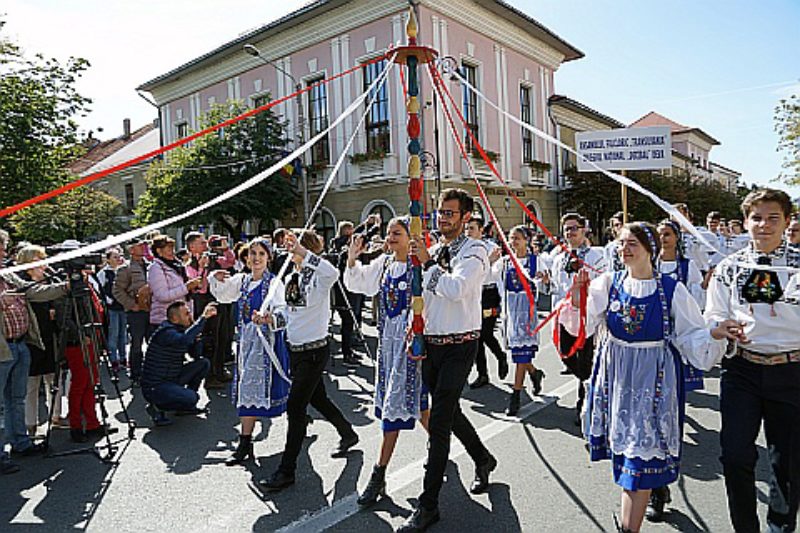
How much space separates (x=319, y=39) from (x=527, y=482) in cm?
2067

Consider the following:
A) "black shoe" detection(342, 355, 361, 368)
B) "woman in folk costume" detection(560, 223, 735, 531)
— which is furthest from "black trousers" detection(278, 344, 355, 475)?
"black shoe" detection(342, 355, 361, 368)

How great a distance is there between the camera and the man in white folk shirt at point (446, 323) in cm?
363

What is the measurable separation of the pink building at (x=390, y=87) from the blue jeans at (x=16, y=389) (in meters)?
14.5

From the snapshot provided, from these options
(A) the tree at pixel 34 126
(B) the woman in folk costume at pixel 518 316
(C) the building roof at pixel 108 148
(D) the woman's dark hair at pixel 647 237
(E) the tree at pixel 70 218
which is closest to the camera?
(D) the woman's dark hair at pixel 647 237

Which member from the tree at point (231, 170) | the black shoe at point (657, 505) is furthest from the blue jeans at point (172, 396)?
the tree at point (231, 170)

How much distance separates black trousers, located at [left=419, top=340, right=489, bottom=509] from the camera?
11.9 ft

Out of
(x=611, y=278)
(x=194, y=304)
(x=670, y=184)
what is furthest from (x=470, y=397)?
(x=670, y=184)

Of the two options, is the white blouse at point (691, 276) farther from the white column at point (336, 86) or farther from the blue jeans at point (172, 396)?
the white column at point (336, 86)

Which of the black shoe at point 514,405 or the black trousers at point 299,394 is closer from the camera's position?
the black trousers at point 299,394

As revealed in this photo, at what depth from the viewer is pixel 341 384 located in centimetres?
757

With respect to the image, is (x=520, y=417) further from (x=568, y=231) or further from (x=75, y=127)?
(x=75, y=127)

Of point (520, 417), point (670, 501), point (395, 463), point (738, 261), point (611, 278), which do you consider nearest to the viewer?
point (738, 261)

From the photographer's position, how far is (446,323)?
378 cm

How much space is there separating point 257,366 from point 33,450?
2.33m
